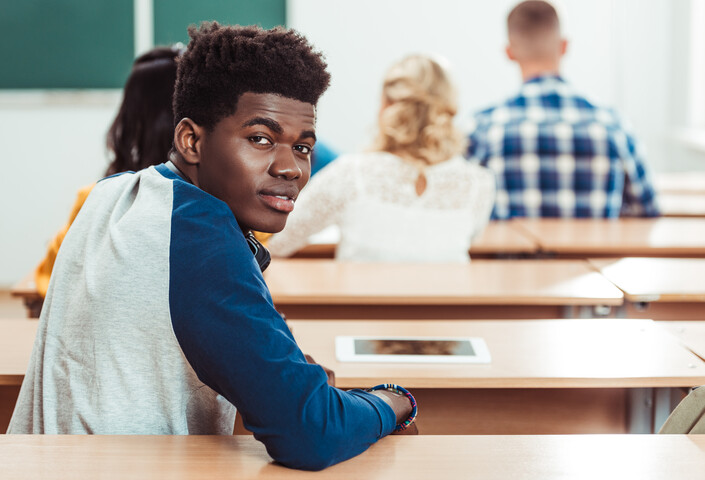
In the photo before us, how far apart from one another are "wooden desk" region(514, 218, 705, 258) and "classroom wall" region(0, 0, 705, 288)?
2.16m

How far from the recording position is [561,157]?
357cm

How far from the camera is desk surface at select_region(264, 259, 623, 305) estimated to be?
84.9 inches

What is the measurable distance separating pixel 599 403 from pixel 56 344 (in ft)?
3.92

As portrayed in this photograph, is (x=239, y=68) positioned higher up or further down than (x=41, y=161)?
higher up

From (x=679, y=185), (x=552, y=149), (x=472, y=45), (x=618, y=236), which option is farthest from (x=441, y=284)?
(x=472, y=45)

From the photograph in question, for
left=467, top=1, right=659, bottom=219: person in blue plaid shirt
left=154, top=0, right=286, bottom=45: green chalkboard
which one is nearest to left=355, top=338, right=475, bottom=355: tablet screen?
left=467, top=1, right=659, bottom=219: person in blue plaid shirt

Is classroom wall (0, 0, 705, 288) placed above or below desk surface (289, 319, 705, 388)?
above

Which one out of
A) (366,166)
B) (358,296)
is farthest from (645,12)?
(358,296)

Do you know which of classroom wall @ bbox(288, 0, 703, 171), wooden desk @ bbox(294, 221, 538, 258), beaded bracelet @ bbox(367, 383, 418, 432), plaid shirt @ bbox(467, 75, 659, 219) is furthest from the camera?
classroom wall @ bbox(288, 0, 703, 171)

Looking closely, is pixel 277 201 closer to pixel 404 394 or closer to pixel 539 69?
pixel 404 394

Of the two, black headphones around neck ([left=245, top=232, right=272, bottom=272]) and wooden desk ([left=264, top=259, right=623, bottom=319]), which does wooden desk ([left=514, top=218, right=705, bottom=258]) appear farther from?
black headphones around neck ([left=245, top=232, right=272, bottom=272])

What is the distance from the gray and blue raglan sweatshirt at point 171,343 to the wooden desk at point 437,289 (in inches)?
37.8

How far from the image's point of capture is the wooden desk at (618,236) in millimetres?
2859

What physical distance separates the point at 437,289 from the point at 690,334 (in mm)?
654
